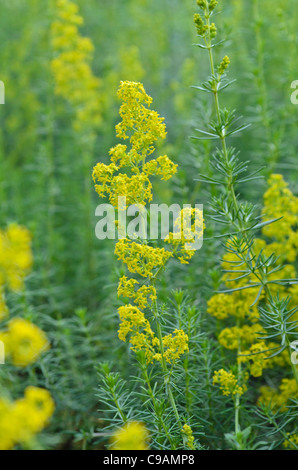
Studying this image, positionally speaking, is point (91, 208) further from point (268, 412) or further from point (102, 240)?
point (268, 412)

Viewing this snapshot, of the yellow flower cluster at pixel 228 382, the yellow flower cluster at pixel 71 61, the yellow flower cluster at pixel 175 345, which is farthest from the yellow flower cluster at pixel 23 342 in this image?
the yellow flower cluster at pixel 71 61

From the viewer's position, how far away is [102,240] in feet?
11.9

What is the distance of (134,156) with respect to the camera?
71.2 inches

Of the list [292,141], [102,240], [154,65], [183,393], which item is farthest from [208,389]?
[154,65]

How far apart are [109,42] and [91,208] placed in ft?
9.15

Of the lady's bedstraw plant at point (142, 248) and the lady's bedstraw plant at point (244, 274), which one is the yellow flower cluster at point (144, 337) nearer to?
the lady's bedstraw plant at point (142, 248)

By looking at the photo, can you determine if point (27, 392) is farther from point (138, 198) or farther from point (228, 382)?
point (228, 382)

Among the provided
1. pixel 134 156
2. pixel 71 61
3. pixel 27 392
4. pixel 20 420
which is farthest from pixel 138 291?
pixel 71 61

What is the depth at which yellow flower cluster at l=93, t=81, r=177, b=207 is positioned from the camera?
1.77 m

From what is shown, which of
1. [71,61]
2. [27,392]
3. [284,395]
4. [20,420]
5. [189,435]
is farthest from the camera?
[71,61]

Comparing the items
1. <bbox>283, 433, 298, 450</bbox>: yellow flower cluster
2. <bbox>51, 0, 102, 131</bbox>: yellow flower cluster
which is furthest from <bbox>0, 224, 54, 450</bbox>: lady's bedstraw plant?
<bbox>51, 0, 102, 131</bbox>: yellow flower cluster

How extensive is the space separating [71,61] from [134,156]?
7.06 feet

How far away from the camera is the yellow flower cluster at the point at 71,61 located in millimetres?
3586

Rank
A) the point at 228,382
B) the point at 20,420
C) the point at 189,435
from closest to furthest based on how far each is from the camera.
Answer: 1. the point at 20,420
2. the point at 189,435
3. the point at 228,382
